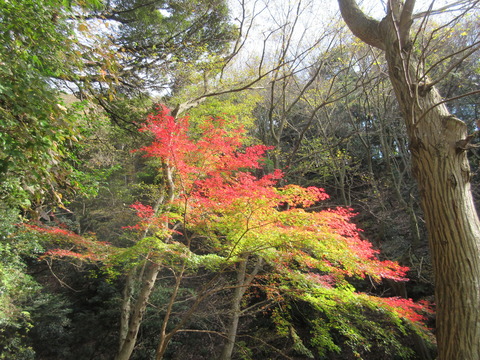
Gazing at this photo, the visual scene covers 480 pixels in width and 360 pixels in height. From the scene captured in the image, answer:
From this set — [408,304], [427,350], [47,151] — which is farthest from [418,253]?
[47,151]

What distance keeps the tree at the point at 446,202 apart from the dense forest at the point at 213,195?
0.04 ft

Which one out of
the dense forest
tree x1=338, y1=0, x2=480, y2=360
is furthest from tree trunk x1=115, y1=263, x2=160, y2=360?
tree x1=338, y1=0, x2=480, y2=360

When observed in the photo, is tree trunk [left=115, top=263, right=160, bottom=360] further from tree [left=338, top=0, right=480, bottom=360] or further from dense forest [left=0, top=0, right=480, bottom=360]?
tree [left=338, top=0, right=480, bottom=360]

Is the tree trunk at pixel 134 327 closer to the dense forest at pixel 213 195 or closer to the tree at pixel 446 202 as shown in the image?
the dense forest at pixel 213 195

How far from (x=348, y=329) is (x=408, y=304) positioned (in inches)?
39.1

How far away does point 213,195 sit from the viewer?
4023mm

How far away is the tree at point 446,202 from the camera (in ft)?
6.33

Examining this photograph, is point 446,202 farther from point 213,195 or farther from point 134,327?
point 134,327

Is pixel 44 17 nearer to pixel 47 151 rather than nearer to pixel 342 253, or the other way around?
pixel 47 151

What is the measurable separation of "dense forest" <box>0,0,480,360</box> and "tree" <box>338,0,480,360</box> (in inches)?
0.5

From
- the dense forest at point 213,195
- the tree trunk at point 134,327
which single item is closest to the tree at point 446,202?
the dense forest at point 213,195

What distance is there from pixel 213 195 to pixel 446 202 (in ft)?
9.33

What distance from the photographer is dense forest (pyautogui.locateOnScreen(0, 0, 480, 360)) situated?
2.15 meters

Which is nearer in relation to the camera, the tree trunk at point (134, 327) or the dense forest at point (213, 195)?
the dense forest at point (213, 195)
